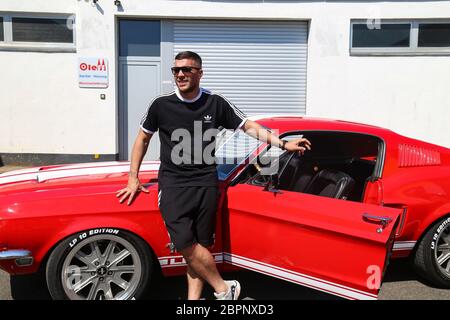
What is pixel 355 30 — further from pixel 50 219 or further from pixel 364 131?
pixel 50 219

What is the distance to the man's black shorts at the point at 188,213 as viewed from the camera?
275 centimetres

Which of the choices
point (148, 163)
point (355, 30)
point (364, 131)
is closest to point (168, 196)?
point (148, 163)

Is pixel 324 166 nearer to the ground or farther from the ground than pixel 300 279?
farther from the ground

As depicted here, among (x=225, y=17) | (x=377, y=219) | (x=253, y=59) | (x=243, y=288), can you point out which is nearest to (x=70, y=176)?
(x=243, y=288)

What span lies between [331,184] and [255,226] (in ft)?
3.01

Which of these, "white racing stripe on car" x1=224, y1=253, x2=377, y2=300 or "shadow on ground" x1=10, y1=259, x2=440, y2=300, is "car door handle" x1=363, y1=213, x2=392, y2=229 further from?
"shadow on ground" x1=10, y1=259, x2=440, y2=300

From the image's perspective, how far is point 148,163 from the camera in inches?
158

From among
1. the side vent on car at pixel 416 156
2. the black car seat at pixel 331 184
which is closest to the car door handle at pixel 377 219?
the black car seat at pixel 331 184

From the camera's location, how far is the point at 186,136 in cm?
279

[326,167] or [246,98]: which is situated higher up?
[246,98]

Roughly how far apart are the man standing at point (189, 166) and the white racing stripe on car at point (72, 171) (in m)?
0.83

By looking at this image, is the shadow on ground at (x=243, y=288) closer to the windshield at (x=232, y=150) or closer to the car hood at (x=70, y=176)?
the car hood at (x=70, y=176)

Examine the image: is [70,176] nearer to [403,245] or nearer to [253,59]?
[403,245]
